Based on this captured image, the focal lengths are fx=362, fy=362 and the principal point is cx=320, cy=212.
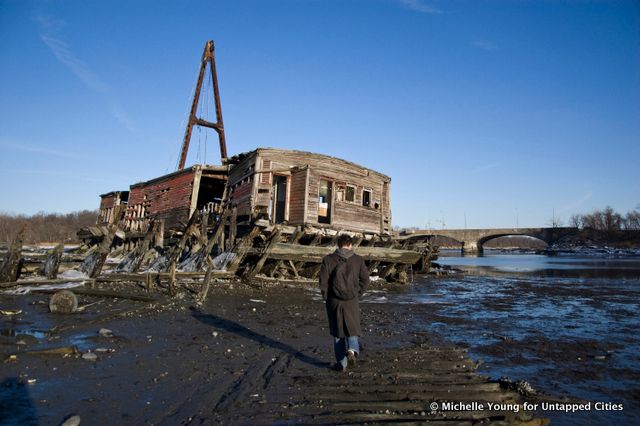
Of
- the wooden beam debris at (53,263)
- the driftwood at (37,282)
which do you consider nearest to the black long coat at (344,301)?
the driftwood at (37,282)

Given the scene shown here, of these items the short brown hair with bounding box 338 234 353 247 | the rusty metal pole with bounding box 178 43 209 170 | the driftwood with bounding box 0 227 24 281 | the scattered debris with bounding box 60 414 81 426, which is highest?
the rusty metal pole with bounding box 178 43 209 170

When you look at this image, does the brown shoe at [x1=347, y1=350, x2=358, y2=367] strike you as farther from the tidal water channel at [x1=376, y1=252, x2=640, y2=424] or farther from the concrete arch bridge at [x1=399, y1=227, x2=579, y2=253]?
A: the concrete arch bridge at [x1=399, y1=227, x2=579, y2=253]

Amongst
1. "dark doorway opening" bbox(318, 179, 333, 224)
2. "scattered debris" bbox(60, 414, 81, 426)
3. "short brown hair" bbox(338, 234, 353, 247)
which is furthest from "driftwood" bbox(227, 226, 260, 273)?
"scattered debris" bbox(60, 414, 81, 426)

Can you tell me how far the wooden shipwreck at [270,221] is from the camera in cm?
1599

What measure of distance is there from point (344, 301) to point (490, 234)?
94825 mm

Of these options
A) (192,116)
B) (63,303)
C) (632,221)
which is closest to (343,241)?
(63,303)

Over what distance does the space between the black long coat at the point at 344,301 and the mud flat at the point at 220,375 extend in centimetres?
62

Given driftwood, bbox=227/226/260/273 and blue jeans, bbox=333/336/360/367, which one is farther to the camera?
driftwood, bbox=227/226/260/273

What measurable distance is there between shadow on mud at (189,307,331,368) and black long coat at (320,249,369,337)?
2.38 ft

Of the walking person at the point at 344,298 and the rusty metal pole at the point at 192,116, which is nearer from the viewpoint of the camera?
the walking person at the point at 344,298

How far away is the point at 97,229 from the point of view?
16266mm

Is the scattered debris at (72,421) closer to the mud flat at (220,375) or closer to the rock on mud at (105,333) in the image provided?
the mud flat at (220,375)

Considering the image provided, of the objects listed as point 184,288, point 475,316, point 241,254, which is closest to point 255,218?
point 241,254

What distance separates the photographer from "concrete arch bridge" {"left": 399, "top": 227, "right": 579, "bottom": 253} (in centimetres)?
8094
